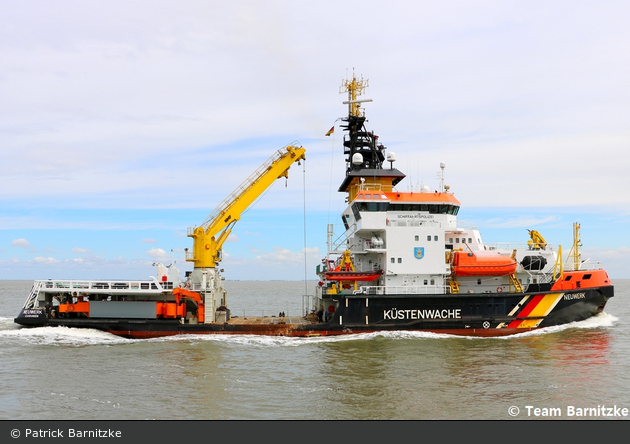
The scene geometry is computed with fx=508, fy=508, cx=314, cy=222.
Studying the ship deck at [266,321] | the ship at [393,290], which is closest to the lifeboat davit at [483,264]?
the ship at [393,290]

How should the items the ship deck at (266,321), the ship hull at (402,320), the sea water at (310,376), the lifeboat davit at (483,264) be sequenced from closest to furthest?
the sea water at (310,376) → the ship hull at (402,320) → the lifeboat davit at (483,264) → the ship deck at (266,321)

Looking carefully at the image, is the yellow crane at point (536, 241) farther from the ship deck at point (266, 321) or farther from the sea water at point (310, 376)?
the ship deck at point (266, 321)

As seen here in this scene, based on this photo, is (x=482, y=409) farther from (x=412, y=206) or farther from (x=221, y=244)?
(x=221, y=244)

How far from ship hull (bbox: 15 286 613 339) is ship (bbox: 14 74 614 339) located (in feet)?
0.14

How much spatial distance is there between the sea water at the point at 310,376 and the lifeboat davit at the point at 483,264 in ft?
9.25

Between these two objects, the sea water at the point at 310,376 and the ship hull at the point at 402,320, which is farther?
the ship hull at the point at 402,320

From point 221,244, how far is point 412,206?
8.96 m

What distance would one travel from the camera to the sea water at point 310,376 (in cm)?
1256

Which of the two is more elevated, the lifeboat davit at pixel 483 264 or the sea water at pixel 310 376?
the lifeboat davit at pixel 483 264

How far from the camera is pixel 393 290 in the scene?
22.0 m

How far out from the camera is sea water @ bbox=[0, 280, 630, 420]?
1256 cm

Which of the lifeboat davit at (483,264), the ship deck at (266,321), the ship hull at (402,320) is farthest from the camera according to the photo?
the ship deck at (266,321)

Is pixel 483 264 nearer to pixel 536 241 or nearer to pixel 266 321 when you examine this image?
pixel 536 241

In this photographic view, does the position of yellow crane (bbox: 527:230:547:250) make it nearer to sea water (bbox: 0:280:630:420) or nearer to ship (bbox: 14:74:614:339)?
ship (bbox: 14:74:614:339)
